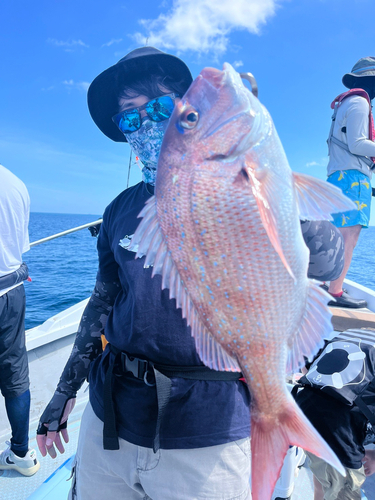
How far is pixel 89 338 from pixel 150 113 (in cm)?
129

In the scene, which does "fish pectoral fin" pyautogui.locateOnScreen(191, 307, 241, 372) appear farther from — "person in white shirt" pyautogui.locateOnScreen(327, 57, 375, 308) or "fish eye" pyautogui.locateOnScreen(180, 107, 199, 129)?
"person in white shirt" pyautogui.locateOnScreen(327, 57, 375, 308)

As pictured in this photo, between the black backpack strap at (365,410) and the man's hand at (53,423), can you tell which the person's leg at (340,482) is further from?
the man's hand at (53,423)

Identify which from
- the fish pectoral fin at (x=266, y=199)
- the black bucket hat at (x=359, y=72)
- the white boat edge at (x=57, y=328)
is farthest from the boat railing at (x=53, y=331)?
the fish pectoral fin at (x=266, y=199)

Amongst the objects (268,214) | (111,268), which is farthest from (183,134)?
(111,268)

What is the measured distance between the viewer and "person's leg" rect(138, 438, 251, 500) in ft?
4.28

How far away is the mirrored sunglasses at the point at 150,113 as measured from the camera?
1568mm

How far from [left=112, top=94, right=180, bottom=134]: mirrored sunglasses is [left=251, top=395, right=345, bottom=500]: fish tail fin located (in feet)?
4.35

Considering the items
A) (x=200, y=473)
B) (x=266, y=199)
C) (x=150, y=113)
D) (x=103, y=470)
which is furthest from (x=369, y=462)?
(x=150, y=113)

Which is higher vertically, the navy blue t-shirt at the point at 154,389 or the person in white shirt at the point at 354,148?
the person in white shirt at the point at 354,148

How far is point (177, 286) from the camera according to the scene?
1.01 m

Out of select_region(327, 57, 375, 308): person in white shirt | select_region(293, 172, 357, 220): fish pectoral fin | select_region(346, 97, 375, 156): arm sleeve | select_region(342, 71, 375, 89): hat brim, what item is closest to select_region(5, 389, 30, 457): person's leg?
select_region(327, 57, 375, 308): person in white shirt

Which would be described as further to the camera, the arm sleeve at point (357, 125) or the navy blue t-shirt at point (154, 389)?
the arm sleeve at point (357, 125)

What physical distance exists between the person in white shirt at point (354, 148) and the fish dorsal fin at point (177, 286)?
220cm

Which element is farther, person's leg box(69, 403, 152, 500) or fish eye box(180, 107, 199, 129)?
person's leg box(69, 403, 152, 500)
